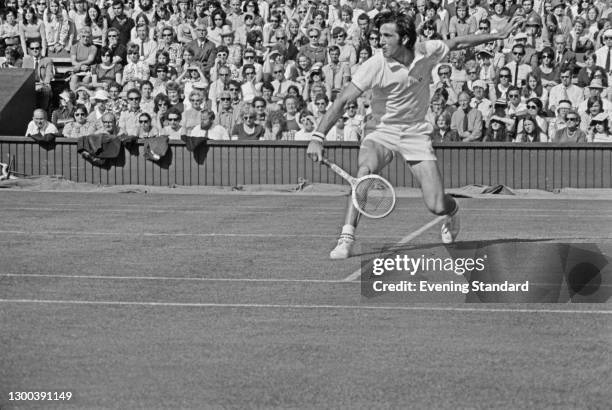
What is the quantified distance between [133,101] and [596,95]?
8061mm

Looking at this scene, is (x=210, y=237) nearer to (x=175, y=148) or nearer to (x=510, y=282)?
(x=510, y=282)

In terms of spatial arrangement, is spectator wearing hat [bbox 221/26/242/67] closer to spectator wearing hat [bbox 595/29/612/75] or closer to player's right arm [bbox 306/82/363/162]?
spectator wearing hat [bbox 595/29/612/75]

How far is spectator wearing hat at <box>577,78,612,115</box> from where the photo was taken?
921 inches

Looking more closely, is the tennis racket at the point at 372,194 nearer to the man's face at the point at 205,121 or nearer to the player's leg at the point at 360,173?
the player's leg at the point at 360,173

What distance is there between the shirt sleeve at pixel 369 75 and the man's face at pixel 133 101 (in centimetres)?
1361

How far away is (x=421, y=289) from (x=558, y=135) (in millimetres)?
13874

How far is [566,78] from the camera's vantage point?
2367 centimetres

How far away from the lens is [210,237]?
14.4 meters

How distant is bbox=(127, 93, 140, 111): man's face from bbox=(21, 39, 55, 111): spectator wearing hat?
3.38 m

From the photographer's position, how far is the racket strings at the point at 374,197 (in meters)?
12.1

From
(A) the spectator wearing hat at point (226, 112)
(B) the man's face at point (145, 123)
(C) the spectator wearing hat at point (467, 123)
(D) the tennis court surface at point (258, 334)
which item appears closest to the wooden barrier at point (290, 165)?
(C) the spectator wearing hat at point (467, 123)

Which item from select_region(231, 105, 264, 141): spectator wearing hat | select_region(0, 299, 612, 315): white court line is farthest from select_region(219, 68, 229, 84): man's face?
select_region(0, 299, 612, 315): white court line

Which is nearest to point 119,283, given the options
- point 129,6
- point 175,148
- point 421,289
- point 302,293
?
point 302,293

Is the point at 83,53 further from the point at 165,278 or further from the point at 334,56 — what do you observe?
the point at 165,278
